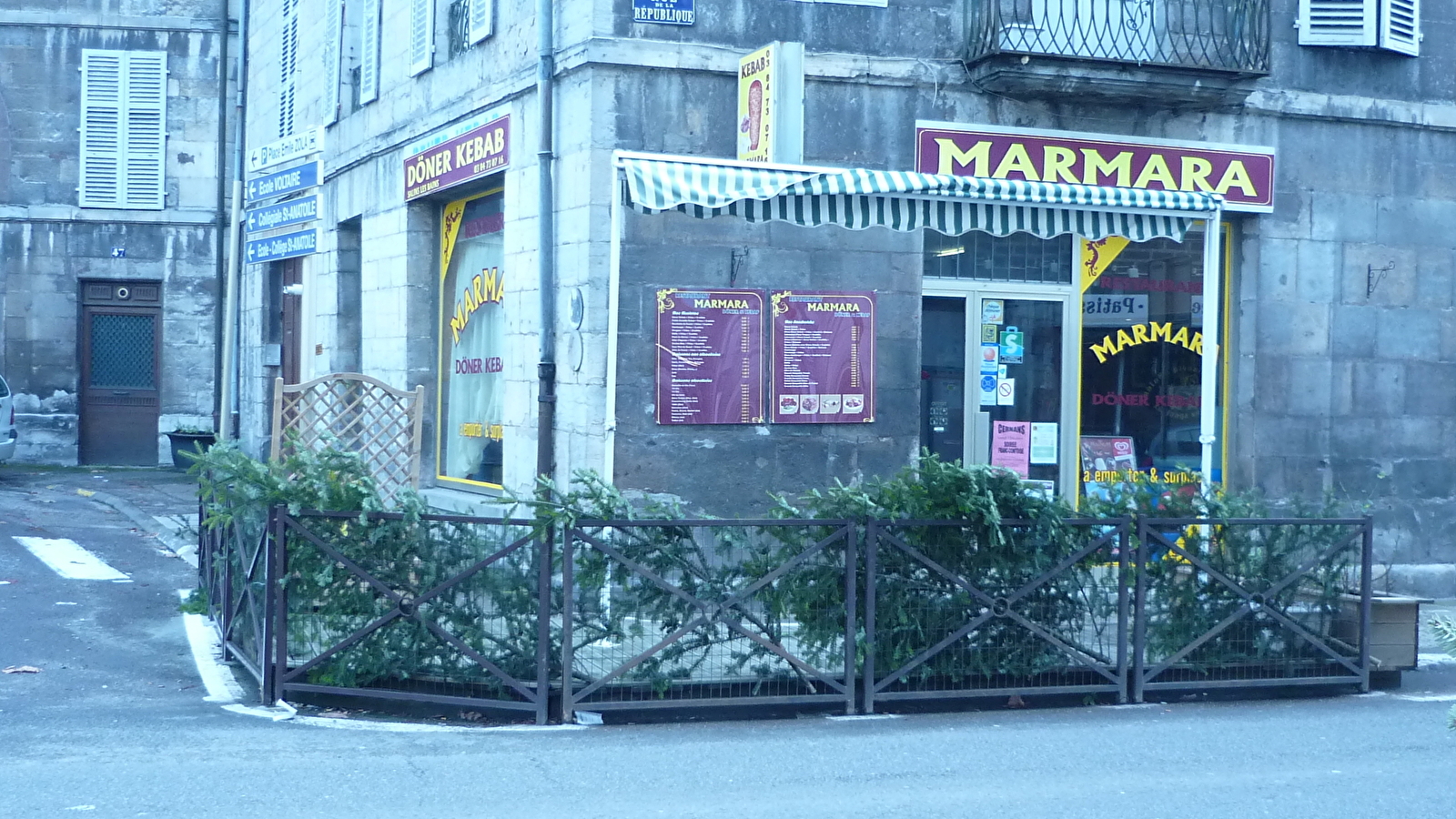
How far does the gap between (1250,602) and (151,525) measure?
10934 millimetres

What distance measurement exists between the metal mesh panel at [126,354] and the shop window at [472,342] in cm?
1011

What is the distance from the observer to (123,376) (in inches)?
858

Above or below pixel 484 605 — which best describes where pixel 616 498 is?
above

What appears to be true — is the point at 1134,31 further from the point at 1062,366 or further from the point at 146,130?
the point at 146,130

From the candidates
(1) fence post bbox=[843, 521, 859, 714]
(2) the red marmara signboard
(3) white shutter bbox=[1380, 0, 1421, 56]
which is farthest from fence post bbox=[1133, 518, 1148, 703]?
(3) white shutter bbox=[1380, 0, 1421, 56]

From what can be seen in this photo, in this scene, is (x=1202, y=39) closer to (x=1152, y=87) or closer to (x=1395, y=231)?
(x=1152, y=87)

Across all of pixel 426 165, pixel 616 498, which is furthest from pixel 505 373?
pixel 616 498

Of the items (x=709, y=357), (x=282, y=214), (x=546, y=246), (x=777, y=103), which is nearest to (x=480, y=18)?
(x=546, y=246)

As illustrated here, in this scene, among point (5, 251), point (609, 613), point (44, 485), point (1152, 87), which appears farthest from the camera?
point (5, 251)

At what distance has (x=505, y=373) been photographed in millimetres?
11805

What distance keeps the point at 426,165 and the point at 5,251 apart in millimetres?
11024

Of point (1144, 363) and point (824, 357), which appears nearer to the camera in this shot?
point (824, 357)

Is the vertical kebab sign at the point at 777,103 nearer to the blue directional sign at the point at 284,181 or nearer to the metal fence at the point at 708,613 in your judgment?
the metal fence at the point at 708,613

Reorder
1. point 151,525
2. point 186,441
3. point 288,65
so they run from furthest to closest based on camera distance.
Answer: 1. point 186,441
2. point 288,65
3. point 151,525
